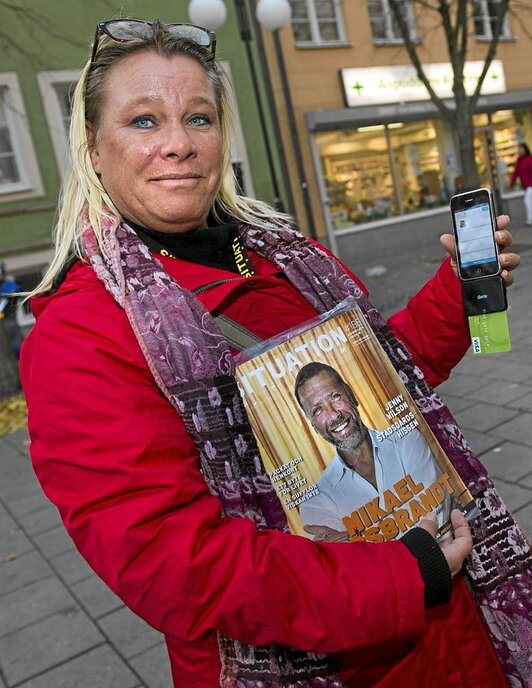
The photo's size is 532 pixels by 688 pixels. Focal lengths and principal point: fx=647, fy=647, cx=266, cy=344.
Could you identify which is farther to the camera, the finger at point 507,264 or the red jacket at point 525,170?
the red jacket at point 525,170

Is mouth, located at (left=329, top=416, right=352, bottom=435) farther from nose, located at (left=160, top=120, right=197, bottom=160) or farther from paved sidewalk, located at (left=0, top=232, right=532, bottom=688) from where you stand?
paved sidewalk, located at (left=0, top=232, right=532, bottom=688)

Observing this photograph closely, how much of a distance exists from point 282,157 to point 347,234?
247 centimetres

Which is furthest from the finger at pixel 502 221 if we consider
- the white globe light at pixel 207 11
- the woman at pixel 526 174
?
the woman at pixel 526 174

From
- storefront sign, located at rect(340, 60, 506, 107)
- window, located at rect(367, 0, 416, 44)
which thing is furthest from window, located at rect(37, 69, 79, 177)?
window, located at rect(367, 0, 416, 44)

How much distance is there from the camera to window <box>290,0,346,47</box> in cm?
1501

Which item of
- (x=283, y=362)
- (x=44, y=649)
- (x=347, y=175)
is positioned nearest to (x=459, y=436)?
(x=283, y=362)

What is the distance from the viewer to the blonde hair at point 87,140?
1.41 metres

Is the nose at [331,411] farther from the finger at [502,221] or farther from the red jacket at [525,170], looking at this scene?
the red jacket at [525,170]

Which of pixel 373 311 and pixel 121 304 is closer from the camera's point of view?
pixel 121 304

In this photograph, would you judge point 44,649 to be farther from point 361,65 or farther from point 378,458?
point 361,65

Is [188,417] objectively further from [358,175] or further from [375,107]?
[375,107]

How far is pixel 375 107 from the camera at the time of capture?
15.7 m

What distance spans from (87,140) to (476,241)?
0.95 meters

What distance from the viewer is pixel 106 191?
1.51 m
